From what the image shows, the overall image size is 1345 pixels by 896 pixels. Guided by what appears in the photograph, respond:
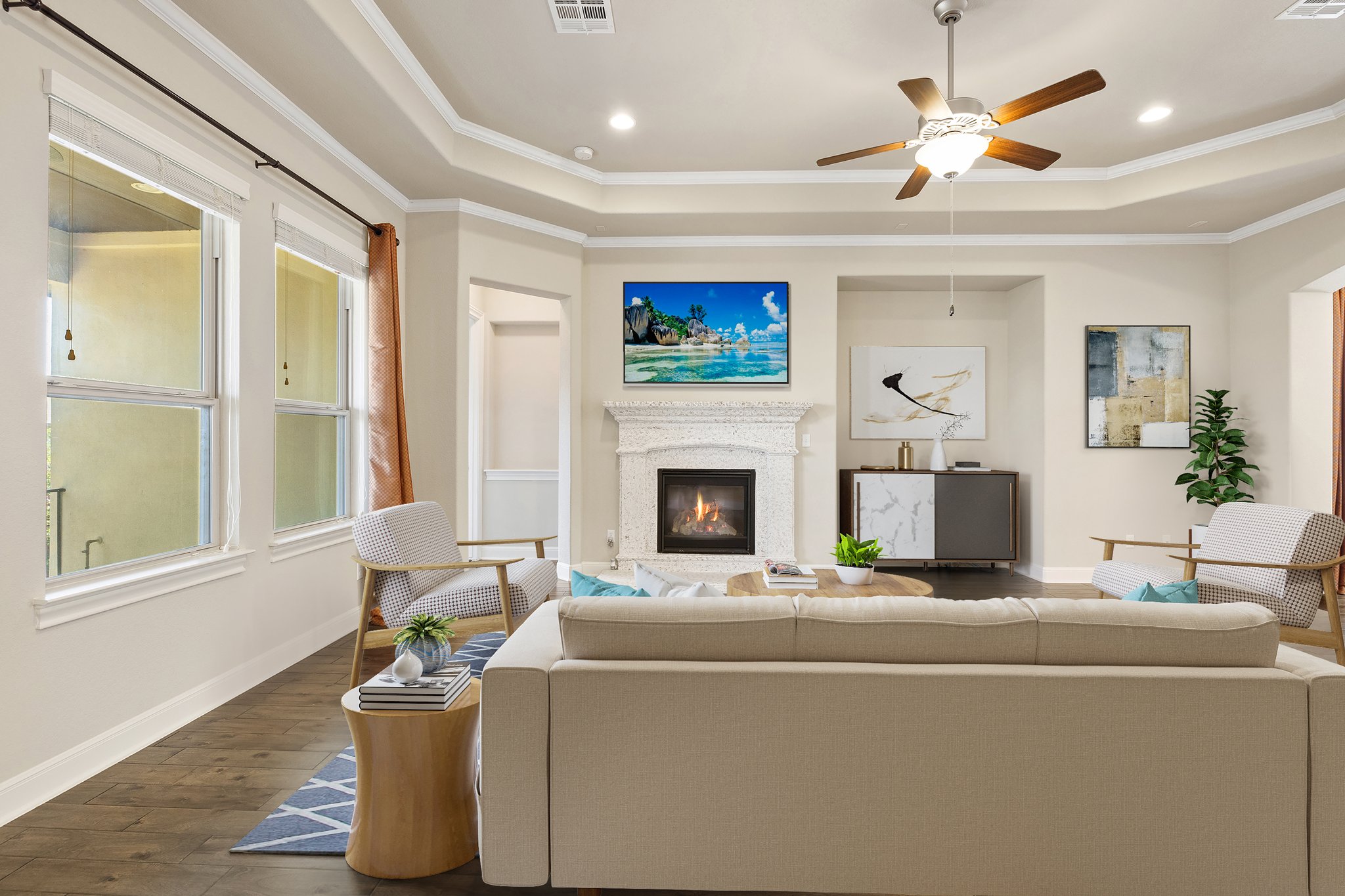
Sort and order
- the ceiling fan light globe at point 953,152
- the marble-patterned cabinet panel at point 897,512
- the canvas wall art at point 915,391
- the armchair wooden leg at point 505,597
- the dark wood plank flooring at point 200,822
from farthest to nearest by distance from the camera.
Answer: the canvas wall art at point 915,391 < the marble-patterned cabinet panel at point 897,512 < the armchair wooden leg at point 505,597 < the ceiling fan light globe at point 953,152 < the dark wood plank flooring at point 200,822

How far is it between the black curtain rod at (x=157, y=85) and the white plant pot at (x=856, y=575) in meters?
3.28

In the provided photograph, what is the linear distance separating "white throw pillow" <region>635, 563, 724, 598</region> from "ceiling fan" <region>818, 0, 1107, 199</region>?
2.03m

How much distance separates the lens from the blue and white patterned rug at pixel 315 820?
196 cm

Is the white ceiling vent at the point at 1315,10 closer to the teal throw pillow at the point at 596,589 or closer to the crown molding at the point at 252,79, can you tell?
the teal throw pillow at the point at 596,589

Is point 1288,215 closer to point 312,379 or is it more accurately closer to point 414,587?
point 414,587

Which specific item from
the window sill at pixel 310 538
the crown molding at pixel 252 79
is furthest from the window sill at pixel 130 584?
the crown molding at pixel 252 79

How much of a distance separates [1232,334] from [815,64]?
4227mm

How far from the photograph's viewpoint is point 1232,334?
18.3ft

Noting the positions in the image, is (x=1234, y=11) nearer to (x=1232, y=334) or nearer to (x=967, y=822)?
(x=1232, y=334)

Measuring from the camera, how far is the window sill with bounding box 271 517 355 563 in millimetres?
3552

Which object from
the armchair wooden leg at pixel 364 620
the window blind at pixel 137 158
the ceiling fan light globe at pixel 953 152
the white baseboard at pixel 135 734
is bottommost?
the white baseboard at pixel 135 734

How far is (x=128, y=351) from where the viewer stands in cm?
271

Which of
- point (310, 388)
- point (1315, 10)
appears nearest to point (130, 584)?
point (310, 388)

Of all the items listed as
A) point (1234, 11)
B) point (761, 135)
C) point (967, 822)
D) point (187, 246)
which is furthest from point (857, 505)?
point (187, 246)
